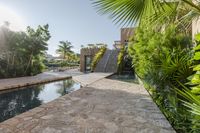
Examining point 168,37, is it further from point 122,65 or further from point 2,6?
point 122,65

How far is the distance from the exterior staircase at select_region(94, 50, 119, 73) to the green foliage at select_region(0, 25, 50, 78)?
6.67 m

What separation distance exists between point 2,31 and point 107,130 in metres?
14.4

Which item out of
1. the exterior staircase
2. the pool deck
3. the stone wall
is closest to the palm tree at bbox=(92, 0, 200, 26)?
the pool deck

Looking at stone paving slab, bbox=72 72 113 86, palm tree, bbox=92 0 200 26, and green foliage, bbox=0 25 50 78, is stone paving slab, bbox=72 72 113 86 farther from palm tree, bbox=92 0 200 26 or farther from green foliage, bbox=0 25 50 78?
palm tree, bbox=92 0 200 26

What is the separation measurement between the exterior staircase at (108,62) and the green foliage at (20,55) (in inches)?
263

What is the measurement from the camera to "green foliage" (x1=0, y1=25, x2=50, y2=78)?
15461 mm

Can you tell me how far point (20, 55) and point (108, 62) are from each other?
9607 mm

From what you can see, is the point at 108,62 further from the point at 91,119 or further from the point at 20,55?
the point at 91,119

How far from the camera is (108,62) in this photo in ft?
73.6

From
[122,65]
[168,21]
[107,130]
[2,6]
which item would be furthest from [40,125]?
[122,65]

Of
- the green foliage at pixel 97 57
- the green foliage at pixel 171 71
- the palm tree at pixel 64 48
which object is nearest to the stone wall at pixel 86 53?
the green foliage at pixel 97 57

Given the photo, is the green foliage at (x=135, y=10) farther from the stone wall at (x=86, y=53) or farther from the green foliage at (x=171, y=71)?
the stone wall at (x=86, y=53)

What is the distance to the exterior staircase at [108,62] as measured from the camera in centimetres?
2191

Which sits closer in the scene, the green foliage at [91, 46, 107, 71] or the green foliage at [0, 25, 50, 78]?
the green foliage at [0, 25, 50, 78]
